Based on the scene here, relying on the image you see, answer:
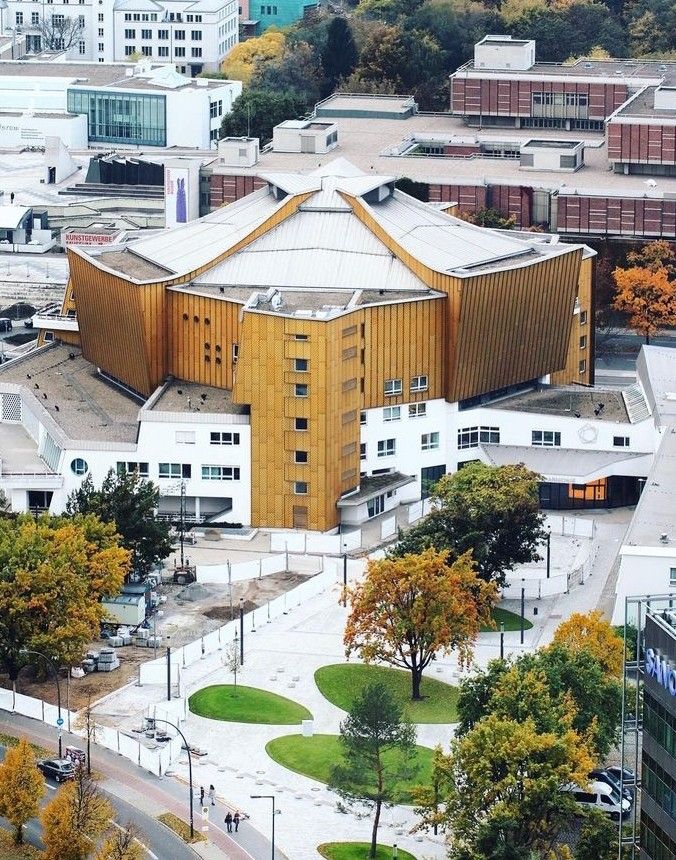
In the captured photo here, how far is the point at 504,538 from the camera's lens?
169 m

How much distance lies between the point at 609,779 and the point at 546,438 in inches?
2041

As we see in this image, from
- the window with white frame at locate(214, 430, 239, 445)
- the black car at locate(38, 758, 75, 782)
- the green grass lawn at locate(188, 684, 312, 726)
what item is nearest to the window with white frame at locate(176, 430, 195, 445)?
the window with white frame at locate(214, 430, 239, 445)

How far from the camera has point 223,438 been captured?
602 ft

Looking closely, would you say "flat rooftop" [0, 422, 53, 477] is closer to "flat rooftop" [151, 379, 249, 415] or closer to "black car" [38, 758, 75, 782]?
"flat rooftop" [151, 379, 249, 415]

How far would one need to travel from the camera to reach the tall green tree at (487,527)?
549 feet

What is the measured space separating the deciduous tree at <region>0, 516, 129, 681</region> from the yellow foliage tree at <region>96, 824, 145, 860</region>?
62.0 ft

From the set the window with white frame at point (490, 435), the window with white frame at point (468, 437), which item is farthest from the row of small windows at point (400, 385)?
the window with white frame at point (490, 435)

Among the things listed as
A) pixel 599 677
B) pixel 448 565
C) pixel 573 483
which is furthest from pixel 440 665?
pixel 573 483

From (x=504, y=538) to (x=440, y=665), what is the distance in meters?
10.4

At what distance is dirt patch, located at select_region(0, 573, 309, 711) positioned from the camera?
515ft

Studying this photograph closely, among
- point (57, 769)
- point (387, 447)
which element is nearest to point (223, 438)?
point (387, 447)

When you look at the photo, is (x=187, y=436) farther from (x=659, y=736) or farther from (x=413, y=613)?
(x=659, y=736)

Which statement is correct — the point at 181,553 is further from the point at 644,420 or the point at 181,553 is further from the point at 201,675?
the point at 644,420

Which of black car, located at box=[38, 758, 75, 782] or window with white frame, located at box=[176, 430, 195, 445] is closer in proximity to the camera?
black car, located at box=[38, 758, 75, 782]
